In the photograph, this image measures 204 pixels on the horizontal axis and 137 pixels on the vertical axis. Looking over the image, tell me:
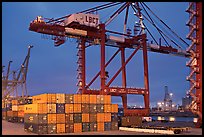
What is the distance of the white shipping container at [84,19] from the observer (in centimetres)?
4571

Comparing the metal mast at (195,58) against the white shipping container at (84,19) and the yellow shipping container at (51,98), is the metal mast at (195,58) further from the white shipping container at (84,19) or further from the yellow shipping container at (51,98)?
the white shipping container at (84,19)

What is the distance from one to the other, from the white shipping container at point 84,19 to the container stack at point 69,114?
51.9 feet

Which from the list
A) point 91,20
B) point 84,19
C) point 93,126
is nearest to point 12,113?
point 84,19

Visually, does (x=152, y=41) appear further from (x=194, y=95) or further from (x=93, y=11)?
(x=194, y=95)

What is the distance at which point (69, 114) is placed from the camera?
1267 inches

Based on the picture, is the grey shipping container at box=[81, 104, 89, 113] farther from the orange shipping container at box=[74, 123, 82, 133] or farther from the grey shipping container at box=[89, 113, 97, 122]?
the orange shipping container at box=[74, 123, 82, 133]


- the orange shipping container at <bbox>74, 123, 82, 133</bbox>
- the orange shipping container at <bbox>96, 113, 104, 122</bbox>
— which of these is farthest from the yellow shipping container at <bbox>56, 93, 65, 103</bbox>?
the orange shipping container at <bbox>96, 113, 104, 122</bbox>

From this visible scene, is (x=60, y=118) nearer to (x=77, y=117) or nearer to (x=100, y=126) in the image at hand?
(x=77, y=117)

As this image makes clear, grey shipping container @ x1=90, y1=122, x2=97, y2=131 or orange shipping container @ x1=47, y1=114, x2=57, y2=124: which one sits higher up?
orange shipping container @ x1=47, y1=114, x2=57, y2=124

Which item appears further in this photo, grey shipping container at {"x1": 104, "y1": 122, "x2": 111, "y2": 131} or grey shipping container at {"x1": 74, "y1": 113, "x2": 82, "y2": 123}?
grey shipping container at {"x1": 104, "y1": 122, "x2": 111, "y2": 131}

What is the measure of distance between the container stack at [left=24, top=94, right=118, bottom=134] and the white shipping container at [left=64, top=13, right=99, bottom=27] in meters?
15.8

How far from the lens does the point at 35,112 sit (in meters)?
31.6

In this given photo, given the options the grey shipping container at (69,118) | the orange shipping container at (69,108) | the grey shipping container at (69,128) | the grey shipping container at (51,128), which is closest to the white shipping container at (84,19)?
the orange shipping container at (69,108)

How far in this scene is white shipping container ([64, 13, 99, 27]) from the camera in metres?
45.7
